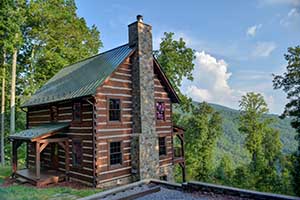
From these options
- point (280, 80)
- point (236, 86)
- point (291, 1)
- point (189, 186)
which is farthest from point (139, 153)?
point (236, 86)

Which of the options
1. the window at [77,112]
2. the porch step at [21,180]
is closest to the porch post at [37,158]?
the porch step at [21,180]

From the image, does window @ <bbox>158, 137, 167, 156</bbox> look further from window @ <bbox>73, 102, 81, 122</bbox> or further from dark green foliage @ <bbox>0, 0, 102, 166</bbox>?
dark green foliage @ <bbox>0, 0, 102, 166</bbox>

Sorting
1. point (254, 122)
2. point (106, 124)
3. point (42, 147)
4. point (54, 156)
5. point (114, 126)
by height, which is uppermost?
point (106, 124)

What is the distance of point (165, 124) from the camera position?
15.6 meters

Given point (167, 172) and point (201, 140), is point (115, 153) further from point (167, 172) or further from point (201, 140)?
point (201, 140)

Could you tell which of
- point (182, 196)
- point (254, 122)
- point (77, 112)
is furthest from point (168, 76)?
point (182, 196)

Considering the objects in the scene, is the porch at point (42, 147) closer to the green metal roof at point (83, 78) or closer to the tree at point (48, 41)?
the green metal roof at point (83, 78)

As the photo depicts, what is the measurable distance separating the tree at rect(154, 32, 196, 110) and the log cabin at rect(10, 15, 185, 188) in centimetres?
913

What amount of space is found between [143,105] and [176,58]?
12.3 metres

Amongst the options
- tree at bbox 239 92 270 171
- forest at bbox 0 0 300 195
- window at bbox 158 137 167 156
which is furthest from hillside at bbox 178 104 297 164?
window at bbox 158 137 167 156

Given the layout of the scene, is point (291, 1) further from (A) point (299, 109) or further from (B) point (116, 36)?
(B) point (116, 36)

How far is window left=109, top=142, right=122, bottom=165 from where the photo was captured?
40.1 feet

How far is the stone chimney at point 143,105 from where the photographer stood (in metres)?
12.7

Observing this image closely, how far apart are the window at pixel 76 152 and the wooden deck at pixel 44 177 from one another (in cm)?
95
